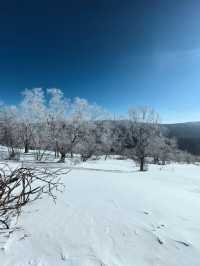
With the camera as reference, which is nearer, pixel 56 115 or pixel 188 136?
pixel 56 115

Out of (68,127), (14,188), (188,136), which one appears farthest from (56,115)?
(188,136)

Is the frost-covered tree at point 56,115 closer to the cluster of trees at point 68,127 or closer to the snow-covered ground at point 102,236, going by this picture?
the cluster of trees at point 68,127

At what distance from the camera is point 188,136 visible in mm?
92438

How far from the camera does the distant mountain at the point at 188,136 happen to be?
78.5 meters

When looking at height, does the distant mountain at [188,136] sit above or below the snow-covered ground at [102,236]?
above

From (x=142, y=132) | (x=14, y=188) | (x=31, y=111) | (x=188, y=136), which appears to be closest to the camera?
(x=14, y=188)

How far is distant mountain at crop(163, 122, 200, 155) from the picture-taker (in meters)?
78.5

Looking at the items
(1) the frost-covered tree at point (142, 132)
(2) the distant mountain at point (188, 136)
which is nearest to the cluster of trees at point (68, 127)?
(1) the frost-covered tree at point (142, 132)

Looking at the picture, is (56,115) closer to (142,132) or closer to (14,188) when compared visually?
(142,132)

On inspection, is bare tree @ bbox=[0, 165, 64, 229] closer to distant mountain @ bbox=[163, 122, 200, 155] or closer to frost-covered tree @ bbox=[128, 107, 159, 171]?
frost-covered tree @ bbox=[128, 107, 159, 171]

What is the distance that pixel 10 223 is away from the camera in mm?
2420

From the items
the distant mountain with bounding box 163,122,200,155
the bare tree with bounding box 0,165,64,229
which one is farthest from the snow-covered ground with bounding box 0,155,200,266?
the distant mountain with bounding box 163,122,200,155

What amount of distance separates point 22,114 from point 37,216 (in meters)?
29.6

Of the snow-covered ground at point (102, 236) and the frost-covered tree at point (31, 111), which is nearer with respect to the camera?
the snow-covered ground at point (102, 236)
